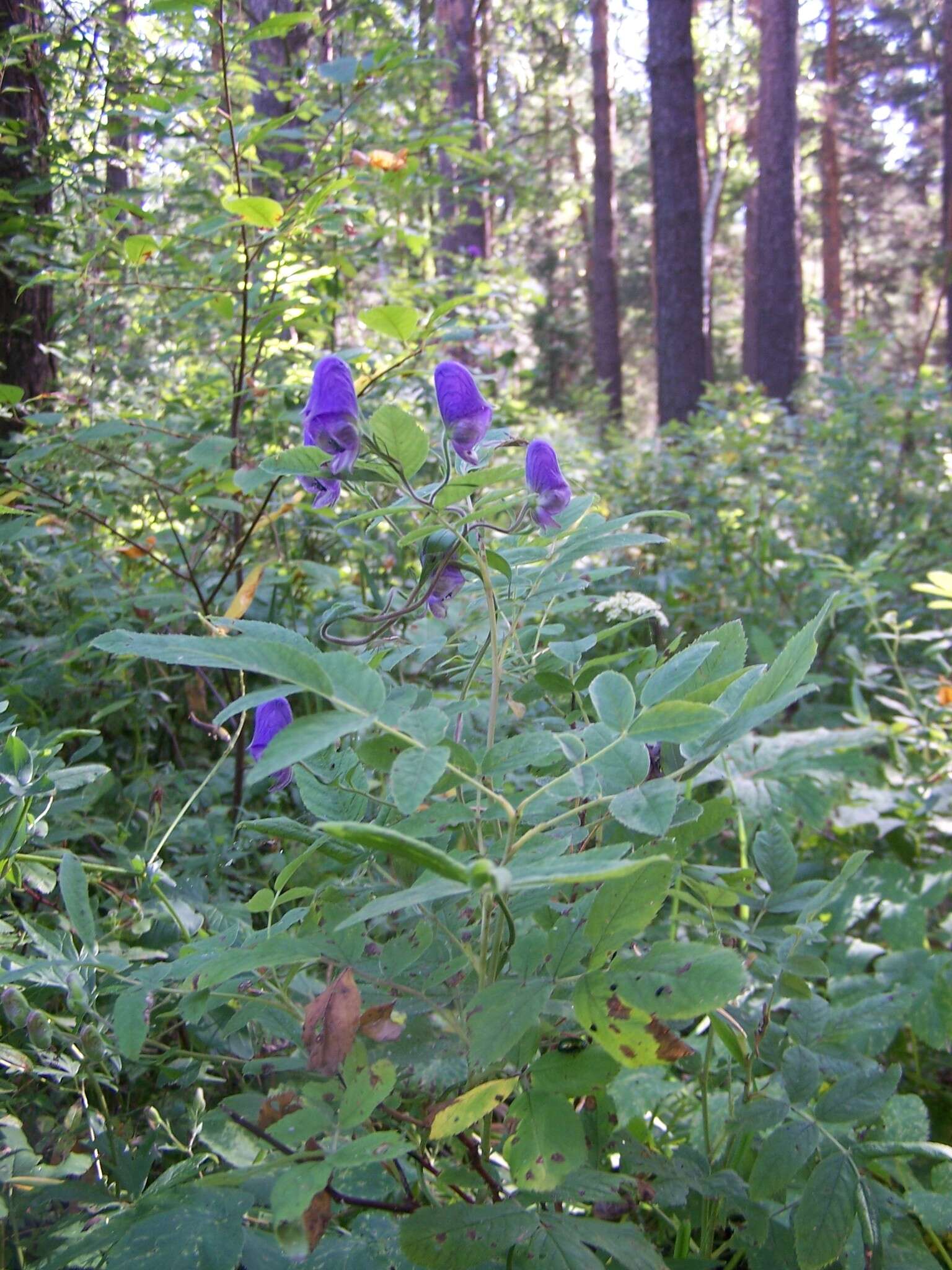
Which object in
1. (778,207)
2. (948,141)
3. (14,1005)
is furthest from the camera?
(948,141)

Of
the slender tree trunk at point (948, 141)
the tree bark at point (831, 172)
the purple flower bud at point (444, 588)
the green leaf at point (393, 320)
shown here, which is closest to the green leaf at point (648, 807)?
the purple flower bud at point (444, 588)

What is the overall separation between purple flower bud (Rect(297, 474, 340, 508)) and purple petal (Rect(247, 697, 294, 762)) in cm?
24

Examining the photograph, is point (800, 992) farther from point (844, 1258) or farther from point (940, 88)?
point (940, 88)

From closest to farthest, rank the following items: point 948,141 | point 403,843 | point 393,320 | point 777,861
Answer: point 403,843 → point 777,861 → point 393,320 → point 948,141

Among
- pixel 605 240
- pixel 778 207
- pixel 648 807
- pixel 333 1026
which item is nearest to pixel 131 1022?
pixel 333 1026

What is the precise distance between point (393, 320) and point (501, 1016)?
947mm

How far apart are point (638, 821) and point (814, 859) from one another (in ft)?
6.73

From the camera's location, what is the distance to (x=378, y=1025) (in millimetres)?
873

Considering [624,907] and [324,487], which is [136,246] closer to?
[324,487]

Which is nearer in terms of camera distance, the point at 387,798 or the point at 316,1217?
the point at 316,1217

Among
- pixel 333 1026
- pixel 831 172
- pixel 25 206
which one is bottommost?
pixel 333 1026

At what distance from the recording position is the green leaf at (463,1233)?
79 cm

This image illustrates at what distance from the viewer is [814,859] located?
8.24ft

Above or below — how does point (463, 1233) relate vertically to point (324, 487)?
below
